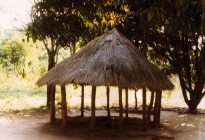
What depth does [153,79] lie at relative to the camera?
34.0 ft

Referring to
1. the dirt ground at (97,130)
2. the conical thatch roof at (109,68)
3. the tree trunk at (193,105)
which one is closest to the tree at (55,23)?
the dirt ground at (97,130)

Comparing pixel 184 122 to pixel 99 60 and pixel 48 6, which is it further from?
pixel 48 6

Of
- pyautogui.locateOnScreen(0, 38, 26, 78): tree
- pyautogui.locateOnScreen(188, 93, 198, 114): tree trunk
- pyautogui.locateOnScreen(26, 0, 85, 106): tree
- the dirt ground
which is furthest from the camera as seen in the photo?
pyautogui.locateOnScreen(0, 38, 26, 78): tree

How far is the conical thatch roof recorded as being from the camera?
385 inches

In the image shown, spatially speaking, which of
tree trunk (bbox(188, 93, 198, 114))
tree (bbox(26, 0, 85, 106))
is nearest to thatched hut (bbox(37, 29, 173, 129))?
tree (bbox(26, 0, 85, 106))

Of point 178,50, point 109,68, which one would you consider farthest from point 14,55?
point 109,68

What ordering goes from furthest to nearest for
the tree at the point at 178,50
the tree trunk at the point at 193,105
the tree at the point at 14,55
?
the tree at the point at 14,55 → the tree trunk at the point at 193,105 → the tree at the point at 178,50

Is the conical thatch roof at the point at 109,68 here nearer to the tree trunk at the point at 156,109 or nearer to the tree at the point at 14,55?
the tree trunk at the point at 156,109

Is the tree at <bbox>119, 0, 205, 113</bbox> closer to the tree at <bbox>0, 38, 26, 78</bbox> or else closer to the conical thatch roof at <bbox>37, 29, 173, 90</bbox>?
the conical thatch roof at <bbox>37, 29, 173, 90</bbox>

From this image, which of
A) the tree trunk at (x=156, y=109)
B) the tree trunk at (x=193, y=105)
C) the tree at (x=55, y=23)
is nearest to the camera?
the tree trunk at (x=156, y=109)

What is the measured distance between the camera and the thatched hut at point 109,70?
9.78 meters

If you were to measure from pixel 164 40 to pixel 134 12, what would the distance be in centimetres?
244

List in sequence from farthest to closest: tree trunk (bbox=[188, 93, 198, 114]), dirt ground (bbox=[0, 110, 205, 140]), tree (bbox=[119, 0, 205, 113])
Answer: tree trunk (bbox=[188, 93, 198, 114]) < tree (bbox=[119, 0, 205, 113]) < dirt ground (bbox=[0, 110, 205, 140])

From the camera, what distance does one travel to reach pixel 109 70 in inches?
392
